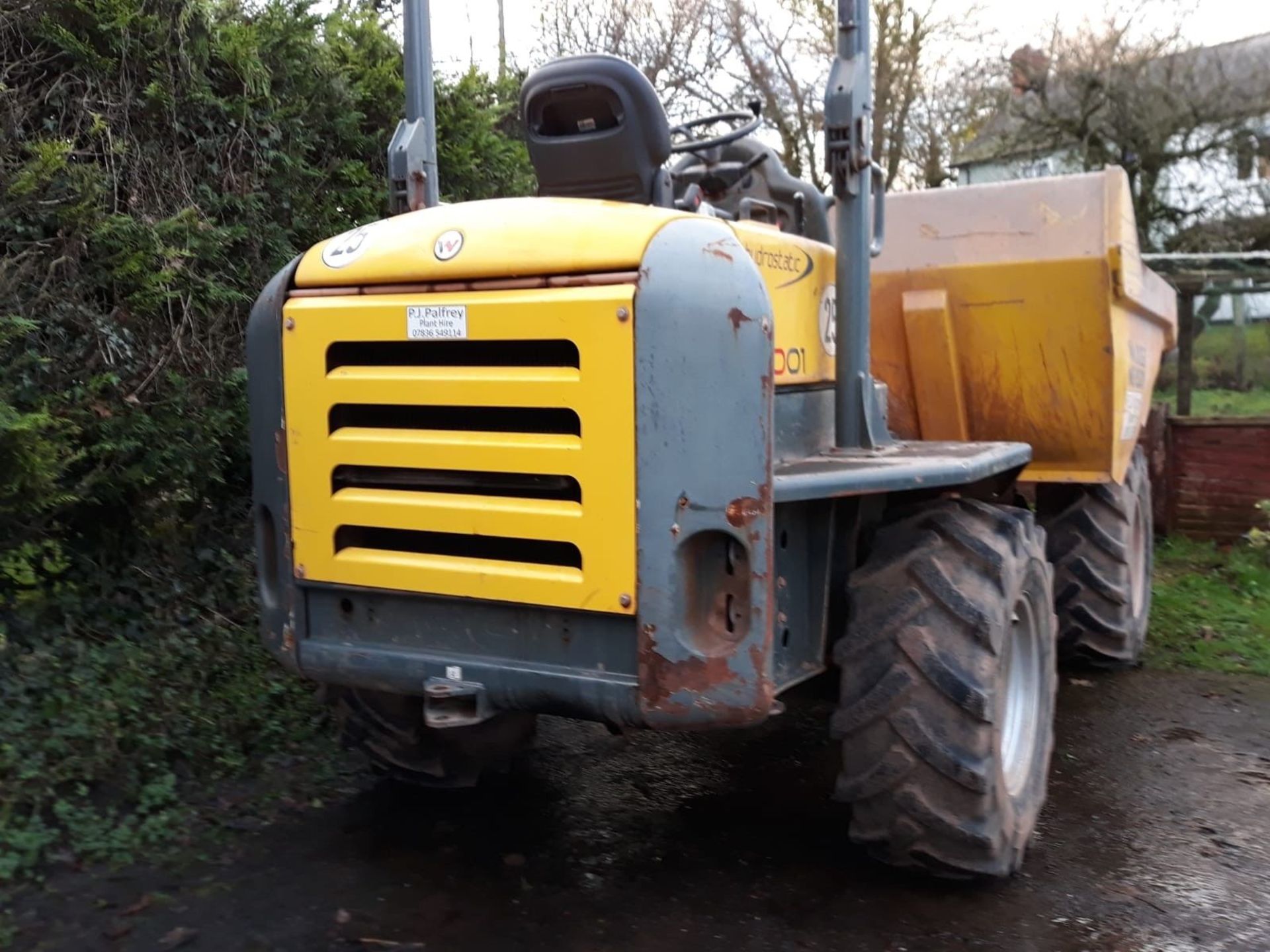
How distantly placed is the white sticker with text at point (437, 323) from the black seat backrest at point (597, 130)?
857 millimetres

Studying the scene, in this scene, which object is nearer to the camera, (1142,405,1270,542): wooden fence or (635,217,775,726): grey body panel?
(635,217,775,726): grey body panel

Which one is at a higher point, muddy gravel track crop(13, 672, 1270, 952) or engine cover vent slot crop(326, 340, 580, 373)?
engine cover vent slot crop(326, 340, 580, 373)

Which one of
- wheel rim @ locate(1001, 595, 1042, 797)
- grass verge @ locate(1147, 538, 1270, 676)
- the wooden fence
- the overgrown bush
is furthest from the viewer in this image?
the wooden fence

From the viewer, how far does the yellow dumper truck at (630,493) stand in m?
2.89

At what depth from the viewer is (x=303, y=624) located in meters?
3.47

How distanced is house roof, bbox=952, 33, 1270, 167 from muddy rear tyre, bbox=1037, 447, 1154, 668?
57.7 ft

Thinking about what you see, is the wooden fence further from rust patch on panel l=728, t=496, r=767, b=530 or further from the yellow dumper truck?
rust patch on panel l=728, t=496, r=767, b=530

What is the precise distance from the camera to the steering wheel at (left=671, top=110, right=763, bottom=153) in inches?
162

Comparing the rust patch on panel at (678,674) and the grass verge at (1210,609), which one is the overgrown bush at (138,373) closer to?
the rust patch on panel at (678,674)

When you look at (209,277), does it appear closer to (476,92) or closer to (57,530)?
(57,530)

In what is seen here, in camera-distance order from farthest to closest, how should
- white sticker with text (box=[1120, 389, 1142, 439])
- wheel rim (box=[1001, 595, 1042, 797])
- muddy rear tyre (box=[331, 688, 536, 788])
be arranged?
white sticker with text (box=[1120, 389, 1142, 439])
muddy rear tyre (box=[331, 688, 536, 788])
wheel rim (box=[1001, 595, 1042, 797])

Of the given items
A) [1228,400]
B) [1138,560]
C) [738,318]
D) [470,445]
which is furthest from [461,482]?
[1228,400]

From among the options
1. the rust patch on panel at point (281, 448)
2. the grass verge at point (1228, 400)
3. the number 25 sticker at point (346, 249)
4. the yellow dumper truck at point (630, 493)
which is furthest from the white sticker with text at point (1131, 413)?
the grass verge at point (1228, 400)

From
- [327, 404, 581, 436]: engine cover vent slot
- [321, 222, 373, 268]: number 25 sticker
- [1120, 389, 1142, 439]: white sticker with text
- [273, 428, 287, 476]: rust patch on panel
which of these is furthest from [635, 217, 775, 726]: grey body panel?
[1120, 389, 1142, 439]: white sticker with text
